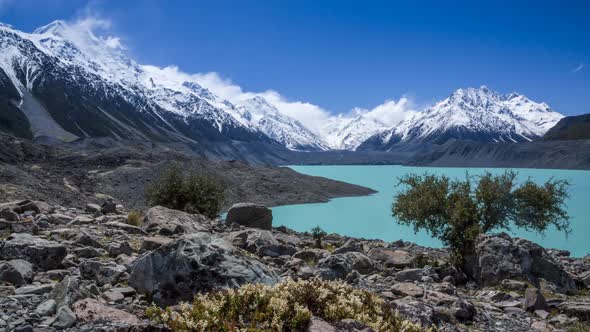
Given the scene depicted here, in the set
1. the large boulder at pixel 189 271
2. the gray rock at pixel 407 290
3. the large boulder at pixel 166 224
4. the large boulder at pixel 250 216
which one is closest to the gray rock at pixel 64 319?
the large boulder at pixel 189 271

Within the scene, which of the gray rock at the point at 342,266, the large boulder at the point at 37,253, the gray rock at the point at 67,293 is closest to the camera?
the gray rock at the point at 67,293

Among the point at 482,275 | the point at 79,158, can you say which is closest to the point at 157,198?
the point at 482,275

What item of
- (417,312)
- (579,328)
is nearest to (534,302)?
(579,328)

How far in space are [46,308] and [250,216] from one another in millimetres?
24989

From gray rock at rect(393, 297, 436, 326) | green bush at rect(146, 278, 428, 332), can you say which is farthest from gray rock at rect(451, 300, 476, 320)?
green bush at rect(146, 278, 428, 332)

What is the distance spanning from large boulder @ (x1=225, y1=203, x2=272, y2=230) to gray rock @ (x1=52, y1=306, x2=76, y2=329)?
24.9 m

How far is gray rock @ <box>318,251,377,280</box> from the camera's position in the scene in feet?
46.0

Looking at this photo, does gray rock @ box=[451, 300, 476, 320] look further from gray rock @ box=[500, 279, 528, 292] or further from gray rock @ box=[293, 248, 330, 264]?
gray rock @ box=[293, 248, 330, 264]

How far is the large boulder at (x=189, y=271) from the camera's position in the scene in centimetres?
938

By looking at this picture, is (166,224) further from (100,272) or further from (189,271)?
(189,271)

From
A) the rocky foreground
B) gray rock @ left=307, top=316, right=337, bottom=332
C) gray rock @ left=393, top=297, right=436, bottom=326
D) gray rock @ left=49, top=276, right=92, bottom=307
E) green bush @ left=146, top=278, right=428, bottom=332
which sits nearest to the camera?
green bush @ left=146, top=278, right=428, bottom=332

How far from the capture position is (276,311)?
24.8 ft

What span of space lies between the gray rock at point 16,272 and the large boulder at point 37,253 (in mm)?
797

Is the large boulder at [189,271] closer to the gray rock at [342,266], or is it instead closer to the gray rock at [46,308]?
the gray rock at [46,308]
